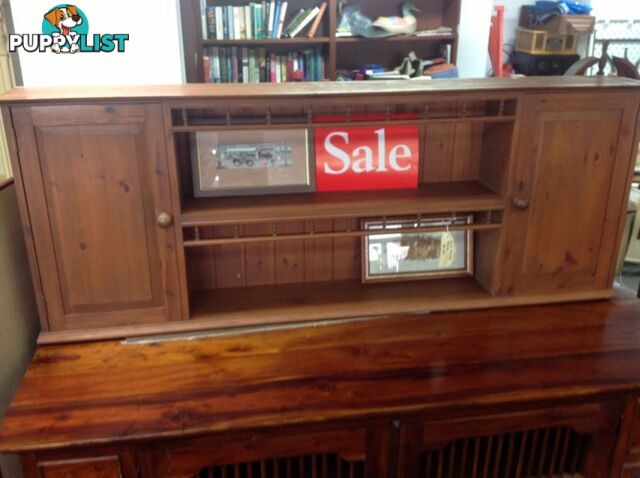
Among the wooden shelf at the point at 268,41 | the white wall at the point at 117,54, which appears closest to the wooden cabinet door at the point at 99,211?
the white wall at the point at 117,54

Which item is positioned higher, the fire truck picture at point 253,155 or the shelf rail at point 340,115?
the shelf rail at point 340,115

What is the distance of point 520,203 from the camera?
1.57 metres


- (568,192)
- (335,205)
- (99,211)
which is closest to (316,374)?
(335,205)

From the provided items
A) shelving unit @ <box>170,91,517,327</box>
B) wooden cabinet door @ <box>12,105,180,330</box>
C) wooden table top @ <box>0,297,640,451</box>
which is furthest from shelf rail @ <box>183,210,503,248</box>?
wooden table top @ <box>0,297,640,451</box>

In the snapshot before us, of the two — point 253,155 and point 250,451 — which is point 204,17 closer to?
point 253,155

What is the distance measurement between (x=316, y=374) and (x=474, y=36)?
10.8 ft

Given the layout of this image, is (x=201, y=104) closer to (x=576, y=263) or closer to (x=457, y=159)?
(x=457, y=159)

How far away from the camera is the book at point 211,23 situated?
3.49m

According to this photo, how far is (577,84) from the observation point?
1524 mm

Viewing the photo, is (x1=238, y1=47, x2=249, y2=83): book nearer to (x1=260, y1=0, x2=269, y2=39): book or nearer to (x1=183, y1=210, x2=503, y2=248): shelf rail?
(x1=260, y1=0, x2=269, y2=39): book

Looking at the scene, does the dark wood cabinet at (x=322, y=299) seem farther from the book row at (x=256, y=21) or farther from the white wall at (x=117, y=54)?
the book row at (x=256, y=21)

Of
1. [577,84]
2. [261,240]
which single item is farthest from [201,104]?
[577,84]

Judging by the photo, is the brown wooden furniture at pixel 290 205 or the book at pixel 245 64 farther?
the book at pixel 245 64

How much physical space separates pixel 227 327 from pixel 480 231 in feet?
2.72
